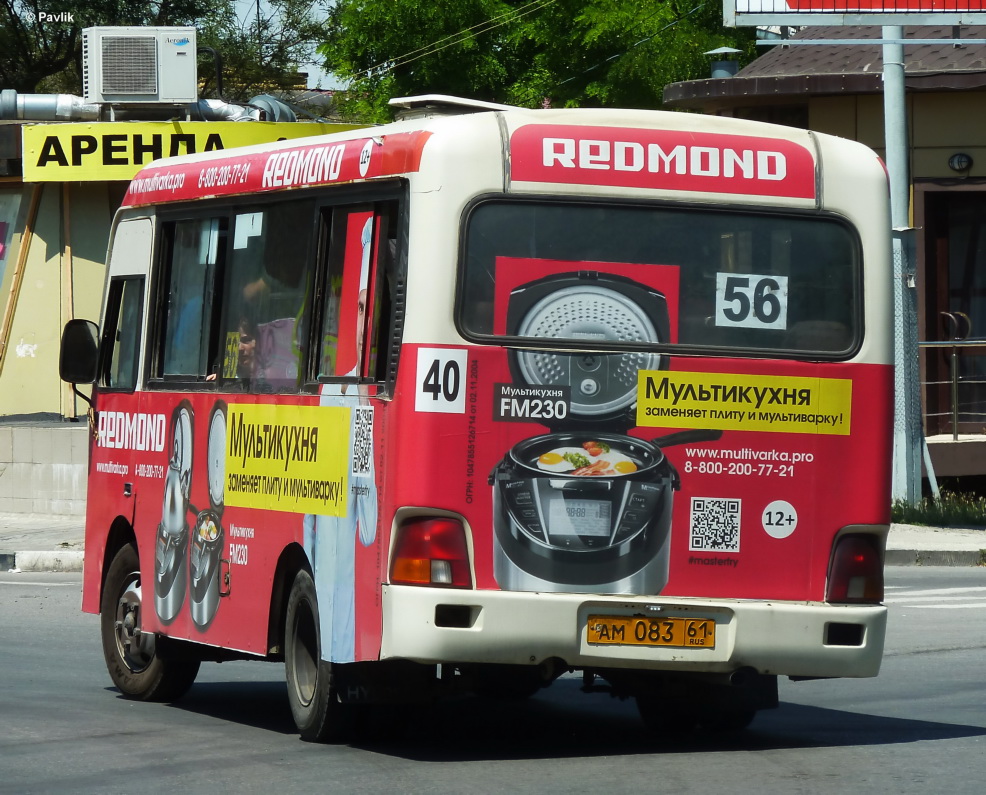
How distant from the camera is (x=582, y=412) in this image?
764cm

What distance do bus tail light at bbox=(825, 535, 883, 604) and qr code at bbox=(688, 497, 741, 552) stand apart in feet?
1.46

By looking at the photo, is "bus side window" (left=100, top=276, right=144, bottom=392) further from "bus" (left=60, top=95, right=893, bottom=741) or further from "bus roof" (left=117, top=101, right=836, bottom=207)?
"bus roof" (left=117, top=101, right=836, bottom=207)

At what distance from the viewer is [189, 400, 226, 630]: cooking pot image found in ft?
30.1

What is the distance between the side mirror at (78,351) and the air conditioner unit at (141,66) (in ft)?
46.8

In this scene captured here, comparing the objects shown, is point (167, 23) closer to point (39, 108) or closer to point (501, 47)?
point (501, 47)

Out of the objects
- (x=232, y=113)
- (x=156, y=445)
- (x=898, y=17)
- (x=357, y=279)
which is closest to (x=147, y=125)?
(x=232, y=113)

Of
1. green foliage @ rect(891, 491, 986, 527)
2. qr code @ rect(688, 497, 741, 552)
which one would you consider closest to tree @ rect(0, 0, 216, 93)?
green foliage @ rect(891, 491, 986, 527)

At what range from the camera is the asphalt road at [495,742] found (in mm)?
7355

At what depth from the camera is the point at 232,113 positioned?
1011 inches

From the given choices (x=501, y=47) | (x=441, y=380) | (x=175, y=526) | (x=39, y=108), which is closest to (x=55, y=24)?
(x=501, y=47)

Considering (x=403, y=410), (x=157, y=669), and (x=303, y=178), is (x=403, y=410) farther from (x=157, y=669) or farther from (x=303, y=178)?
(x=157, y=669)

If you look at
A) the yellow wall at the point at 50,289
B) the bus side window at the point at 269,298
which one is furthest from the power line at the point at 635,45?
the bus side window at the point at 269,298

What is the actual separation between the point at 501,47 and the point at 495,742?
1421 inches

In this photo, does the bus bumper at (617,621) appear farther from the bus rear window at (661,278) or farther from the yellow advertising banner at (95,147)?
the yellow advertising banner at (95,147)
